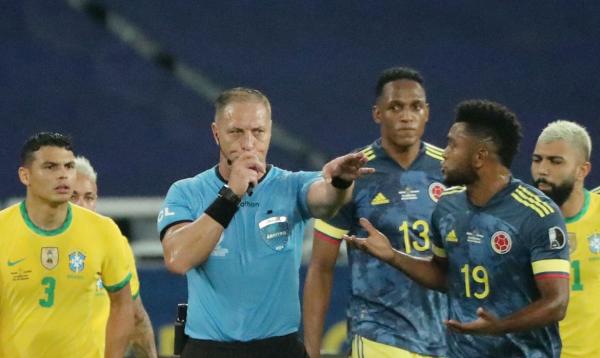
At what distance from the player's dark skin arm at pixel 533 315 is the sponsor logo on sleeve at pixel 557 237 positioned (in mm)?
137

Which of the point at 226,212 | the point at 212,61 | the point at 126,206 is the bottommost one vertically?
the point at 226,212

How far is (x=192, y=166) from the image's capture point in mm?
9984

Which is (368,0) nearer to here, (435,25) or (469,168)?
(435,25)

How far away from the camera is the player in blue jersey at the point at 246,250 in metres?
4.54

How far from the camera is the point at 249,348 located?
4.61m

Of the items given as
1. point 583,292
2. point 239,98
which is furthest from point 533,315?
point 583,292

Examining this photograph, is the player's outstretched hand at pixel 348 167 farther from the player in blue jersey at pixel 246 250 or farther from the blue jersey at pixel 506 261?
the blue jersey at pixel 506 261

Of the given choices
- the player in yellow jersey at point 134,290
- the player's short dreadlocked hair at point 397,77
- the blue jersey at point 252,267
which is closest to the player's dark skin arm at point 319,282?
the player's short dreadlocked hair at point 397,77

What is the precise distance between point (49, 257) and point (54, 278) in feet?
0.37

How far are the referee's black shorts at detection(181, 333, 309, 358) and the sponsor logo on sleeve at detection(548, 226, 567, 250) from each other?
1.08 m

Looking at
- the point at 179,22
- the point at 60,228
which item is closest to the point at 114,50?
the point at 179,22

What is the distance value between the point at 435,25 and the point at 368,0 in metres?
0.63

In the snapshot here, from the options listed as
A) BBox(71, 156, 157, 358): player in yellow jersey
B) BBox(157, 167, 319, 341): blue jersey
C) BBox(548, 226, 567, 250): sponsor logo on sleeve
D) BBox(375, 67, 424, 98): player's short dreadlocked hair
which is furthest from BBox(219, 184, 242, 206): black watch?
BBox(71, 156, 157, 358): player in yellow jersey

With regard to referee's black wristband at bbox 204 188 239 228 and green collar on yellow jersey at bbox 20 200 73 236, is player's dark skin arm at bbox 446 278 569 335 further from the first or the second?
green collar on yellow jersey at bbox 20 200 73 236
